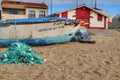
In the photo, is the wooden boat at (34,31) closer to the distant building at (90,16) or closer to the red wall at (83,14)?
the distant building at (90,16)

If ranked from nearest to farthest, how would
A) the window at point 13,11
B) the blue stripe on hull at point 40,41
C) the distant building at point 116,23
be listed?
the blue stripe on hull at point 40,41 → the window at point 13,11 → the distant building at point 116,23

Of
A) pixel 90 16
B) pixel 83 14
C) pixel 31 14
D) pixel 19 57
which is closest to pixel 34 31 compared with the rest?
pixel 19 57

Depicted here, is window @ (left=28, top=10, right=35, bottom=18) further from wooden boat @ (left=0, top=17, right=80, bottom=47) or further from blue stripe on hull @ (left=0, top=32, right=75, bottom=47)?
wooden boat @ (left=0, top=17, right=80, bottom=47)

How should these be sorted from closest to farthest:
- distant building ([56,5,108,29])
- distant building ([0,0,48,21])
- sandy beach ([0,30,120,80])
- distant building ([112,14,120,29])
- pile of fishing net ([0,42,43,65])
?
sandy beach ([0,30,120,80]) → pile of fishing net ([0,42,43,65]) → distant building ([56,5,108,29]) → distant building ([0,0,48,21]) → distant building ([112,14,120,29])

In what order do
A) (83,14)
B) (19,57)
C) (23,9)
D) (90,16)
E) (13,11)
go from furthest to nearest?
(23,9) < (13,11) < (90,16) < (83,14) < (19,57)

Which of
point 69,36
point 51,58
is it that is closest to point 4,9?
point 69,36

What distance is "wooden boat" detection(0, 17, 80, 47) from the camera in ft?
43.0

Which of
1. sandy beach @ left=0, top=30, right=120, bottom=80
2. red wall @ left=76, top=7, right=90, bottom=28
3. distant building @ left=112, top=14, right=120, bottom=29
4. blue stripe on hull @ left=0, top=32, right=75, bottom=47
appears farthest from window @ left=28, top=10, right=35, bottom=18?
sandy beach @ left=0, top=30, right=120, bottom=80

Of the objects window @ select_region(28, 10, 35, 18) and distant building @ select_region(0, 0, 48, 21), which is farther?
window @ select_region(28, 10, 35, 18)

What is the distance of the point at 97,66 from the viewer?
8.25 meters

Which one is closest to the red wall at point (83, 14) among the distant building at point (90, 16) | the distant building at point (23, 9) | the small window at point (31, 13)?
the distant building at point (90, 16)

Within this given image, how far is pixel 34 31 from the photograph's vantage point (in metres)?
13.4

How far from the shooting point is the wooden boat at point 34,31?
13095 millimetres

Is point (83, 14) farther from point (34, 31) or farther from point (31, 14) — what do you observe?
point (34, 31)
